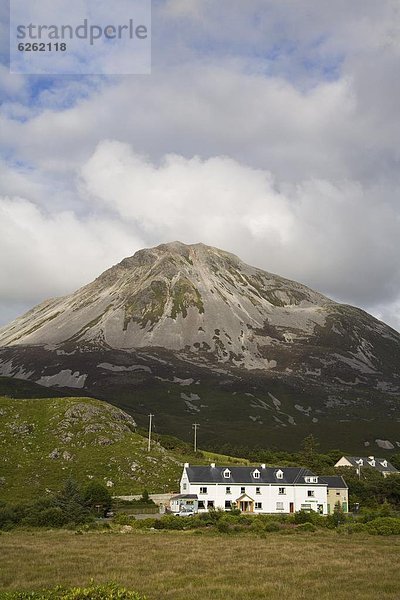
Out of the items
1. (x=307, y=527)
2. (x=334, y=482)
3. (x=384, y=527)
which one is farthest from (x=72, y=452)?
(x=384, y=527)

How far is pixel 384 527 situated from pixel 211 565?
31768 mm

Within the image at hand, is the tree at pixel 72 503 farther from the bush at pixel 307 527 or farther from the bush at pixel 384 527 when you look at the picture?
the bush at pixel 384 527

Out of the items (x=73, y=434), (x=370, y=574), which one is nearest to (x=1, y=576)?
(x=370, y=574)

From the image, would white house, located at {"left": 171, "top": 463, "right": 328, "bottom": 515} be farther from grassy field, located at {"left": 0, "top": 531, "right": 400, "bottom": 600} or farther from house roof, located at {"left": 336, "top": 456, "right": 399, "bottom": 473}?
house roof, located at {"left": 336, "top": 456, "right": 399, "bottom": 473}

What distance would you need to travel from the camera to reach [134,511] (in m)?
72.9

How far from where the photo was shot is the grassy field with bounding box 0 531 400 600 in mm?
26312

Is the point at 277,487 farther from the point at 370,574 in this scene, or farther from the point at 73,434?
the point at 370,574

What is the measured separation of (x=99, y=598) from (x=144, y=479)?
243 ft

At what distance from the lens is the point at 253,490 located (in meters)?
89.1

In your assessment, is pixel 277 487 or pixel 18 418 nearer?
pixel 277 487

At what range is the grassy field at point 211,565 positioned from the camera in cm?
2631

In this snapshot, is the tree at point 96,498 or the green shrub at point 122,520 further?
the tree at point 96,498

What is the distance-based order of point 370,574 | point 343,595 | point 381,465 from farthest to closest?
point 381,465, point 370,574, point 343,595

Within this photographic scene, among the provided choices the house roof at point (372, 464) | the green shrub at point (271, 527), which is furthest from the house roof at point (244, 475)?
the house roof at point (372, 464)
